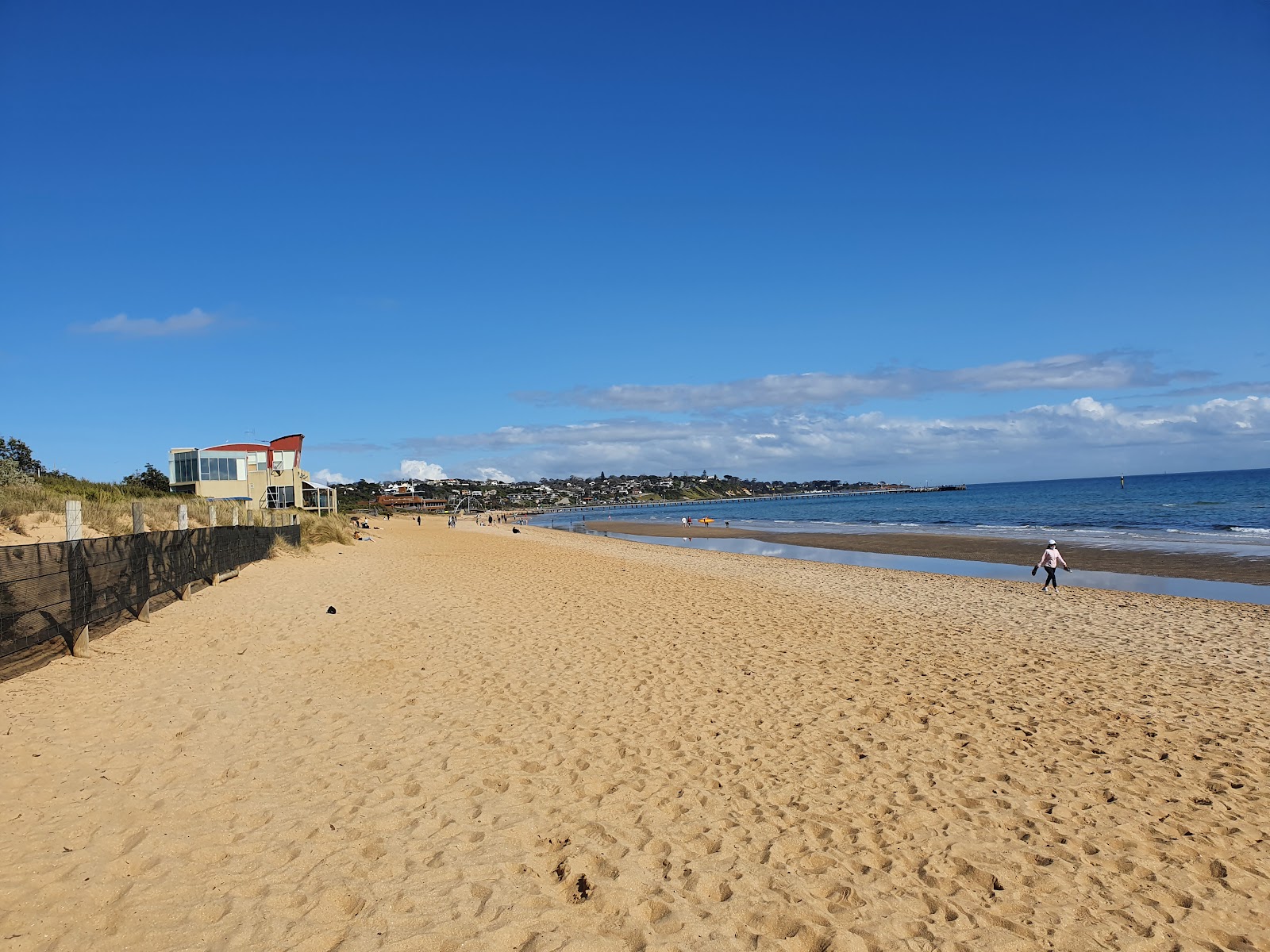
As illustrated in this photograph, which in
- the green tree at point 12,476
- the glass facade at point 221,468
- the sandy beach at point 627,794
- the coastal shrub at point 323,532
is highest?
the glass facade at point 221,468

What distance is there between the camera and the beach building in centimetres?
4388

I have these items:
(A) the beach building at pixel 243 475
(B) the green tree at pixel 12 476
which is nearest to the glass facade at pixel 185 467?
(A) the beach building at pixel 243 475

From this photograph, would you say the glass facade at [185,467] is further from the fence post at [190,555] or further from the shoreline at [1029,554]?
the fence post at [190,555]

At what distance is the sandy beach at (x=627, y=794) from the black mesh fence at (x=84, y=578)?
497 millimetres

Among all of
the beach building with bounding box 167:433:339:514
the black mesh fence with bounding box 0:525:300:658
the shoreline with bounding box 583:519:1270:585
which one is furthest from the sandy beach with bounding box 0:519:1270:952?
the beach building with bounding box 167:433:339:514

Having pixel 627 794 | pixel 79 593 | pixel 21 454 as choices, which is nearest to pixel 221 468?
pixel 21 454

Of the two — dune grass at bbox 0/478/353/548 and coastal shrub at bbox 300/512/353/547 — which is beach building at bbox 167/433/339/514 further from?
dune grass at bbox 0/478/353/548

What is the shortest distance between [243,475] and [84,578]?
135 feet

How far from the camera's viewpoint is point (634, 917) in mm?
3854

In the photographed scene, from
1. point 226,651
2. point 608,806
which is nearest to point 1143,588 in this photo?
point 608,806

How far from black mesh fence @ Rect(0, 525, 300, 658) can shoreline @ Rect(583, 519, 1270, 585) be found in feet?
80.8

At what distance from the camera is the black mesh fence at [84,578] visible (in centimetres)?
690

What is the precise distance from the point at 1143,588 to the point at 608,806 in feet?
61.4

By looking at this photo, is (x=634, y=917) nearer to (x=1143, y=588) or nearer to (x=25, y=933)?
(x=25, y=933)
